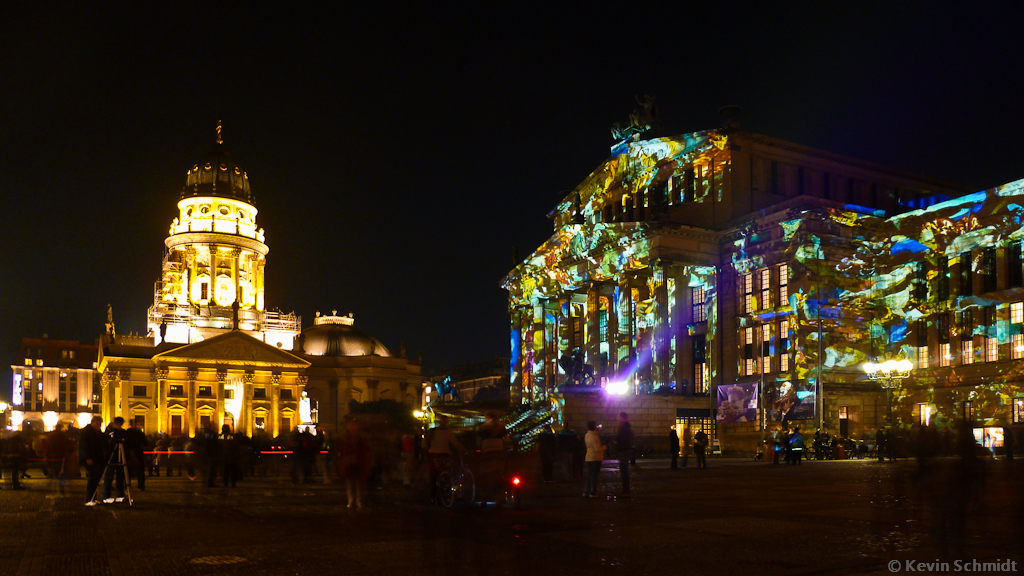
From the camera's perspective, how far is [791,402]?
1945 inches

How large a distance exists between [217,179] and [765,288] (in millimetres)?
78528

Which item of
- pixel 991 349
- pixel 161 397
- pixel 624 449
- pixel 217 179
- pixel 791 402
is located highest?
pixel 217 179

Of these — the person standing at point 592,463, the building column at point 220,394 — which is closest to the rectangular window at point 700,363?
the person standing at point 592,463

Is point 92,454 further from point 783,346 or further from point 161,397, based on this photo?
point 161,397

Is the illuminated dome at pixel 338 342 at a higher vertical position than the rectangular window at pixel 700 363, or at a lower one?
higher

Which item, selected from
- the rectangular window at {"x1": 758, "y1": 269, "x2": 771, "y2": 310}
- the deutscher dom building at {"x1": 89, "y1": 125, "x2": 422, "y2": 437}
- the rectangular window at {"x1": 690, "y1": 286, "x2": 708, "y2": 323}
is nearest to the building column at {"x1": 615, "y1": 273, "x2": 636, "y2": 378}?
the rectangular window at {"x1": 690, "y1": 286, "x2": 708, "y2": 323}

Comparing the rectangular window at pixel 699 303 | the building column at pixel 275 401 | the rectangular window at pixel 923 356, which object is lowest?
the building column at pixel 275 401

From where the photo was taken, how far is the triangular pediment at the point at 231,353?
328ft

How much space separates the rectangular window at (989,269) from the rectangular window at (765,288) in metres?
11.4

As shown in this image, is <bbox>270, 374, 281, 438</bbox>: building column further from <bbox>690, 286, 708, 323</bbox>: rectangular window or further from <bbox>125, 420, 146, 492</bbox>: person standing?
<bbox>125, 420, 146, 492</bbox>: person standing

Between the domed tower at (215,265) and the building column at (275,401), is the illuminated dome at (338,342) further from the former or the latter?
the building column at (275,401)

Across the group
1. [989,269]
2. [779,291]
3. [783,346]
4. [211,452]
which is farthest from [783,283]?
[211,452]

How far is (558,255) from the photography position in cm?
6550

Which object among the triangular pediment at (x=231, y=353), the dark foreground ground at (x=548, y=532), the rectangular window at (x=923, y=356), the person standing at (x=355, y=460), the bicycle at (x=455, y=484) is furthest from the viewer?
the triangular pediment at (x=231, y=353)
